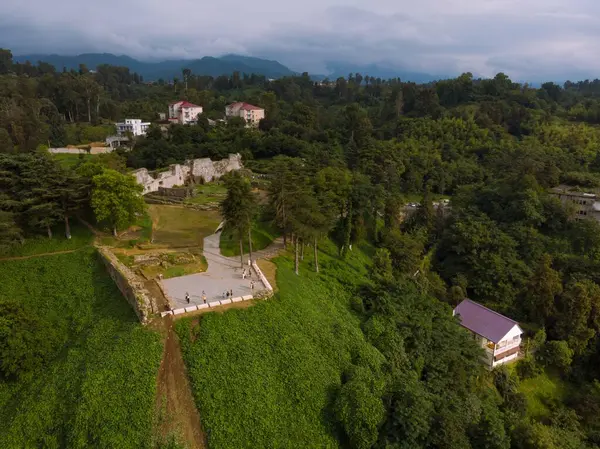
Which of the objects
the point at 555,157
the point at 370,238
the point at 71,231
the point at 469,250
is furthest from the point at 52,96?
the point at 555,157

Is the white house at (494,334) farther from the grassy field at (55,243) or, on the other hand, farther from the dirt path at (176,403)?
the grassy field at (55,243)

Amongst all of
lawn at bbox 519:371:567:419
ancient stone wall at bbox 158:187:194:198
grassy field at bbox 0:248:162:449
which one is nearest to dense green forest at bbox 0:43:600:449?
lawn at bbox 519:371:567:419

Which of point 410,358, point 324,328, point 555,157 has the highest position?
point 555,157

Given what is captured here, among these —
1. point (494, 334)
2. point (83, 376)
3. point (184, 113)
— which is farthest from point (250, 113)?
point (83, 376)

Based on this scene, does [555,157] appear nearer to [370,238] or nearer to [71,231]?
[370,238]

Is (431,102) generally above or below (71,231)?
above

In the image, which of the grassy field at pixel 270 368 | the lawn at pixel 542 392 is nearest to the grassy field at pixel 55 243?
the grassy field at pixel 270 368

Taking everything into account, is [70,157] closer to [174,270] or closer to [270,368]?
[174,270]
